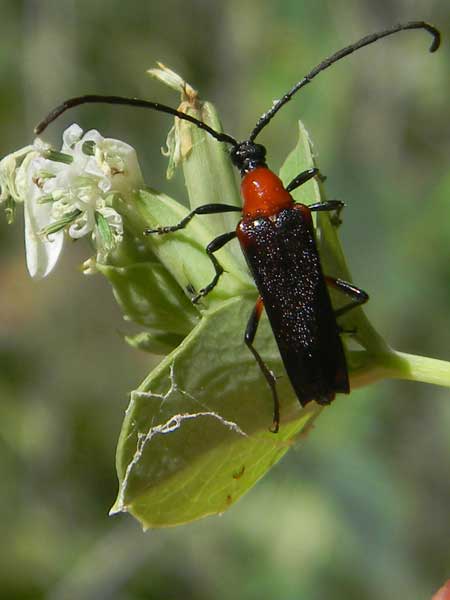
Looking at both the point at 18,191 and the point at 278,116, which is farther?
the point at 278,116

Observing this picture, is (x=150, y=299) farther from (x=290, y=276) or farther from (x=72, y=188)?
(x=290, y=276)

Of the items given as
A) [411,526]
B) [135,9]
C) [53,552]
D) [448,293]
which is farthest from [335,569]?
[135,9]

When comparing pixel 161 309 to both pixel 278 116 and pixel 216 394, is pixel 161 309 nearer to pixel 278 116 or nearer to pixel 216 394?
pixel 216 394

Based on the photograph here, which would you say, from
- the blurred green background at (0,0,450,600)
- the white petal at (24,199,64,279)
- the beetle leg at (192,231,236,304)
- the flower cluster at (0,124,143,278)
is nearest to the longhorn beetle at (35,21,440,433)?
the beetle leg at (192,231,236,304)

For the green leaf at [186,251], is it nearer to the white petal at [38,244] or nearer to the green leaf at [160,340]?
the green leaf at [160,340]

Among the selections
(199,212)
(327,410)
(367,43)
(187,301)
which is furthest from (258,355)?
(327,410)

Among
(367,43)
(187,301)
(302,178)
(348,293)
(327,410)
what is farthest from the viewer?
(327,410)
